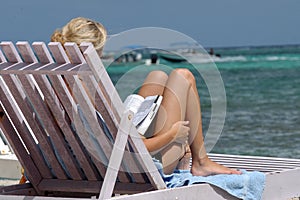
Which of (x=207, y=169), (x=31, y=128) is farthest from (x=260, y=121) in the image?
(x=31, y=128)

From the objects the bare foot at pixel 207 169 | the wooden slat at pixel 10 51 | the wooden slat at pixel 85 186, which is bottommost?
the bare foot at pixel 207 169

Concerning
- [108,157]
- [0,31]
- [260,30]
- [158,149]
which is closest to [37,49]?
[108,157]

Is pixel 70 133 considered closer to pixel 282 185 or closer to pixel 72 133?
pixel 72 133

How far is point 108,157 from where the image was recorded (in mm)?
3764

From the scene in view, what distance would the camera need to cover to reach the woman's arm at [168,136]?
3.98m

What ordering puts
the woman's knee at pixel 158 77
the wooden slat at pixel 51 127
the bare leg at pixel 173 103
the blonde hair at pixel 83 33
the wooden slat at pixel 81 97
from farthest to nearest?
1. the woman's knee at pixel 158 77
2. the bare leg at pixel 173 103
3. the blonde hair at pixel 83 33
4. the wooden slat at pixel 51 127
5. the wooden slat at pixel 81 97

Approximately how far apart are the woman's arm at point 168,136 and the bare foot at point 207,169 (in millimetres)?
209

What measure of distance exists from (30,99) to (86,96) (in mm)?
352

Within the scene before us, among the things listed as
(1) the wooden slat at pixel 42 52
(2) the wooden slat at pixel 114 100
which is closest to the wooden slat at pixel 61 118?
(1) the wooden slat at pixel 42 52

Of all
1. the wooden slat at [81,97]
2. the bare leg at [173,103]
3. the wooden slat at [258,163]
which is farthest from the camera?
the wooden slat at [258,163]

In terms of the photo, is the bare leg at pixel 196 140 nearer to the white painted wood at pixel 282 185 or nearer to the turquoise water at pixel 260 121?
the white painted wood at pixel 282 185

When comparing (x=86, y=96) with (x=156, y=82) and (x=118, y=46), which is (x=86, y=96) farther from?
(x=156, y=82)

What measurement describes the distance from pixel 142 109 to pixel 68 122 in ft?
1.26

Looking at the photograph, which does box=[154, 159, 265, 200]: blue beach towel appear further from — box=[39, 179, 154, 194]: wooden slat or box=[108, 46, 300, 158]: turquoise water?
box=[108, 46, 300, 158]: turquoise water
